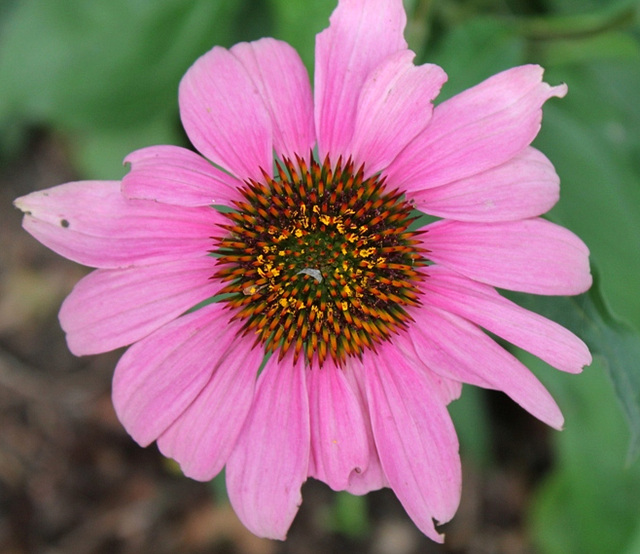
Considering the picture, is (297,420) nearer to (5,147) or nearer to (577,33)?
(577,33)

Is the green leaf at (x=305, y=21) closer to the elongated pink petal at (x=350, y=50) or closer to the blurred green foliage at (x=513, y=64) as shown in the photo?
the blurred green foliage at (x=513, y=64)

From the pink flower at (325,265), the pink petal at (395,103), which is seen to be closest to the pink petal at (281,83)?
the pink flower at (325,265)

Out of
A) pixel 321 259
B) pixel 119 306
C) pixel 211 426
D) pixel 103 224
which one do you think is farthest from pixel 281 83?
pixel 211 426

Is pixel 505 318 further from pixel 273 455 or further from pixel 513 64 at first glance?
pixel 513 64

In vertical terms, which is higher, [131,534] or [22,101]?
[22,101]

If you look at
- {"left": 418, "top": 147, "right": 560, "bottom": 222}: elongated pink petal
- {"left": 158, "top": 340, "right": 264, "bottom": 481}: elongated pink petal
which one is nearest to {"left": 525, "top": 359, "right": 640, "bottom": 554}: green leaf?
{"left": 418, "top": 147, "right": 560, "bottom": 222}: elongated pink petal

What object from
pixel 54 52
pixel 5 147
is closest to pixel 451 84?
pixel 54 52
